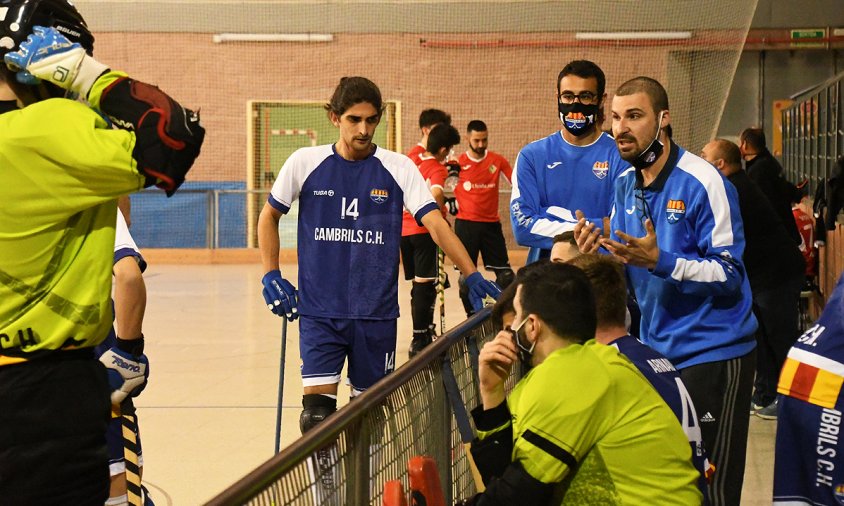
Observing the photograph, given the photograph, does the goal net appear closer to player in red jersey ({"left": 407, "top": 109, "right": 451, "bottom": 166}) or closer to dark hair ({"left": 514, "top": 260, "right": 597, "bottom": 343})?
player in red jersey ({"left": 407, "top": 109, "right": 451, "bottom": 166})

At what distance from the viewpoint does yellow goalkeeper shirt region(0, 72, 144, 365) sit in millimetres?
2148

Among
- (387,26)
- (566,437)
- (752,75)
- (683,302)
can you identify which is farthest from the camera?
(752,75)

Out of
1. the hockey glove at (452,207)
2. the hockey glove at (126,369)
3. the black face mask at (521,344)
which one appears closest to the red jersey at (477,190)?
the hockey glove at (452,207)

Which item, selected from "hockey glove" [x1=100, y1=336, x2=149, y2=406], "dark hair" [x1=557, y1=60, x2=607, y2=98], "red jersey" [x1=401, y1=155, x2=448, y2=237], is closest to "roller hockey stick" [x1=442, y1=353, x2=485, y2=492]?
"hockey glove" [x1=100, y1=336, x2=149, y2=406]

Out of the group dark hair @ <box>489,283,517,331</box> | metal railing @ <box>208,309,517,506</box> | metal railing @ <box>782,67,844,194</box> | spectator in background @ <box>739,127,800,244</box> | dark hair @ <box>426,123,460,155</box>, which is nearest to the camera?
metal railing @ <box>208,309,517,506</box>

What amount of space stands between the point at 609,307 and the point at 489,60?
51.9 ft

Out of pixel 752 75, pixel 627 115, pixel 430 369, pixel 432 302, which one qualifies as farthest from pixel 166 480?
pixel 752 75

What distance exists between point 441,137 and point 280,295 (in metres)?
5.31

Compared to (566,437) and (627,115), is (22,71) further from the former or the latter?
(627,115)

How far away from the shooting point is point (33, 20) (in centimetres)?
223

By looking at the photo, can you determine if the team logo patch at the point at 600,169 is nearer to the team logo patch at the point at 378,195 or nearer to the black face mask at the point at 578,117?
the black face mask at the point at 578,117

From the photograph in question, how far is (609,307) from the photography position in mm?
3270

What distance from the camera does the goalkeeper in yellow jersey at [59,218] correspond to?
2.16 meters

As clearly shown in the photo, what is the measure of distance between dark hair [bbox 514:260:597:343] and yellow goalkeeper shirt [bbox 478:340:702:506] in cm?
10
